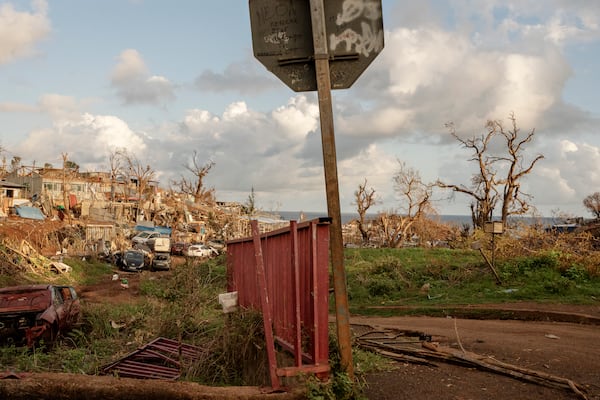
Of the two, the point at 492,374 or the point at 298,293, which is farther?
the point at 492,374

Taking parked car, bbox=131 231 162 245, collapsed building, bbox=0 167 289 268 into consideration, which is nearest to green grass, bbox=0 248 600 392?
collapsed building, bbox=0 167 289 268

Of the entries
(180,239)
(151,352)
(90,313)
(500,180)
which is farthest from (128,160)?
(151,352)

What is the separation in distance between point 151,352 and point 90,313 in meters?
6.19

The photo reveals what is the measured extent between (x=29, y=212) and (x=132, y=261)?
18066 millimetres

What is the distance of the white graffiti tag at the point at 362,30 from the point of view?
513cm

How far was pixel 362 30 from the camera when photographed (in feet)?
17.0

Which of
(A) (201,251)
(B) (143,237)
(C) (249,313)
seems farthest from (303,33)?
(B) (143,237)

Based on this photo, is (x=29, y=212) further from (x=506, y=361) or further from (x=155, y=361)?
(x=506, y=361)

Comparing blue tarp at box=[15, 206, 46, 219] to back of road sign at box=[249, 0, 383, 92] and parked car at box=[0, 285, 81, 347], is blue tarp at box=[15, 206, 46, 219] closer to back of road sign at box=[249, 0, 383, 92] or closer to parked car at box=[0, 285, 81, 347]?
parked car at box=[0, 285, 81, 347]

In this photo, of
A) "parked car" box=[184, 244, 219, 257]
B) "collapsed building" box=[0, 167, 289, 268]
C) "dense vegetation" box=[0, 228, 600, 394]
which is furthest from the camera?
"parked car" box=[184, 244, 219, 257]

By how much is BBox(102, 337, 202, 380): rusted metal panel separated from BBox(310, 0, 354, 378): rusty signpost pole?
2.90m

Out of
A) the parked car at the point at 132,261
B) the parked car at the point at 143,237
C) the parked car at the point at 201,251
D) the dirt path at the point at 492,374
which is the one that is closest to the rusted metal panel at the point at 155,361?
the dirt path at the point at 492,374

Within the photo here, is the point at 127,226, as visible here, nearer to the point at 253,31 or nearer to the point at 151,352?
the point at 151,352

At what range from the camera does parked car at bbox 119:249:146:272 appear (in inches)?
1415
